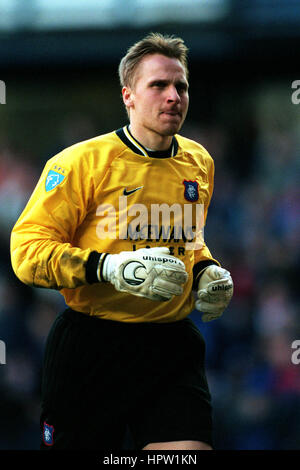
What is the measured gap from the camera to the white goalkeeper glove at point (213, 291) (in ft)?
10.2

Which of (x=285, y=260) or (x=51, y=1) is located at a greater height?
(x=51, y=1)

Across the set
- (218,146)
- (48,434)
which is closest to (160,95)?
(48,434)

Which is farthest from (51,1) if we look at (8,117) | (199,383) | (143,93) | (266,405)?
(199,383)

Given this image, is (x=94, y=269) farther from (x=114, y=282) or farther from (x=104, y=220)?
(x=104, y=220)

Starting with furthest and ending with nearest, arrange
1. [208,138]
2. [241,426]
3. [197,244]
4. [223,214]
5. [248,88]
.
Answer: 1. [248,88]
2. [208,138]
3. [223,214]
4. [241,426]
5. [197,244]

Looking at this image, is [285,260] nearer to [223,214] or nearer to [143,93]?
[223,214]

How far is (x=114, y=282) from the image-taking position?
9.05 ft

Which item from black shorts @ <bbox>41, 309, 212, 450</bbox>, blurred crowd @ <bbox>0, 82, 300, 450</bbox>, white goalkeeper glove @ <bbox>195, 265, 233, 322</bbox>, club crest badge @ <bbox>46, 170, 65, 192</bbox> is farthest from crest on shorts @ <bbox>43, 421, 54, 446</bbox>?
blurred crowd @ <bbox>0, 82, 300, 450</bbox>

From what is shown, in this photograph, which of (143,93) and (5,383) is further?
(5,383)

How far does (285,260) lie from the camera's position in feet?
22.0

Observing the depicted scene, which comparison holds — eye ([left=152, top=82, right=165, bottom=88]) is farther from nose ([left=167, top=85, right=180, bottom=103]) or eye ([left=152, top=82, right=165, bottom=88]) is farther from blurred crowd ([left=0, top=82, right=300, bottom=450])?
blurred crowd ([left=0, top=82, right=300, bottom=450])

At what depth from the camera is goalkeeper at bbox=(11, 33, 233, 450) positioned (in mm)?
2838
